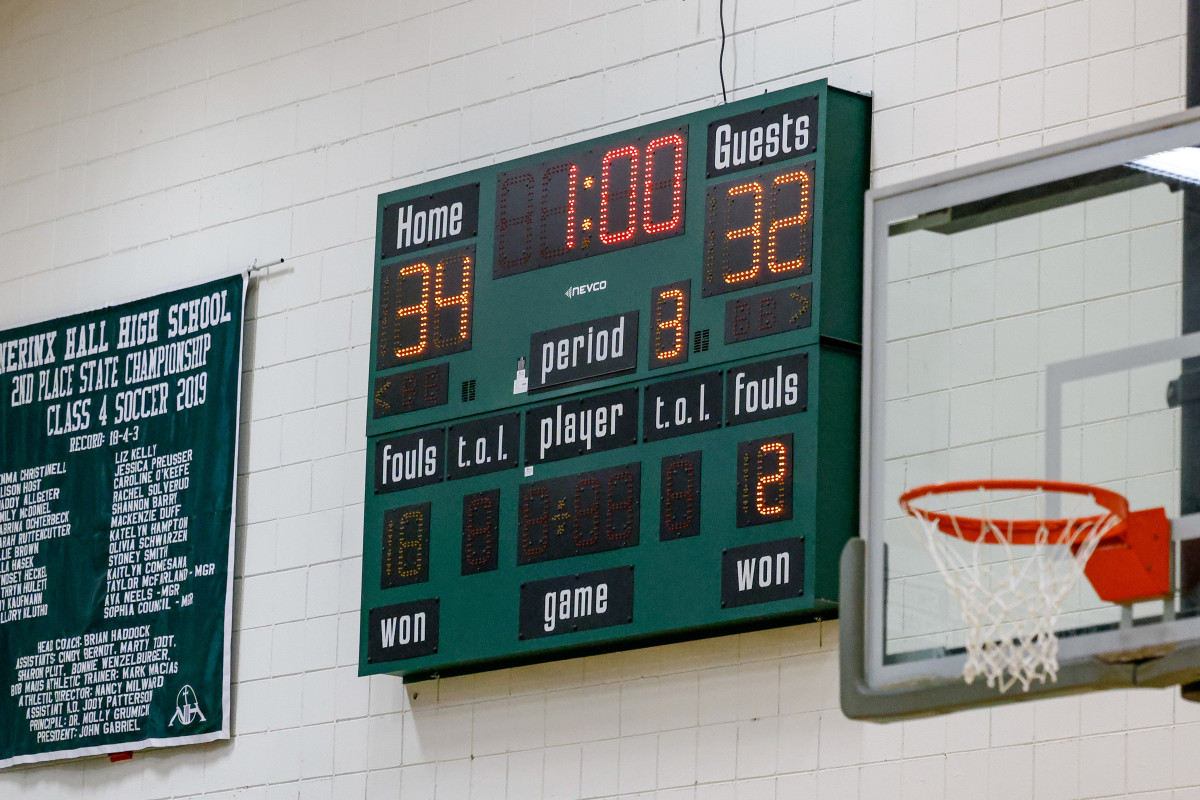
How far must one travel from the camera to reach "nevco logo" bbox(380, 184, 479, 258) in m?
8.15

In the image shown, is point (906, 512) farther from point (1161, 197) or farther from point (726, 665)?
point (726, 665)

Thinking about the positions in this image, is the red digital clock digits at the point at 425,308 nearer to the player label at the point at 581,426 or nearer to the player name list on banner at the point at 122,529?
the player label at the point at 581,426

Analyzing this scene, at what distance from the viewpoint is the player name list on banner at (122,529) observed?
8922 mm

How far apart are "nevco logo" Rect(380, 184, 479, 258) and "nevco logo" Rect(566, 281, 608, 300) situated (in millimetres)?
535

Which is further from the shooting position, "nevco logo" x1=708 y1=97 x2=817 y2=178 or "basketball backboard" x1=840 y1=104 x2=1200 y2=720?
"nevco logo" x1=708 y1=97 x2=817 y2=178

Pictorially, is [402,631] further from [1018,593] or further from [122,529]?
[1018,593]

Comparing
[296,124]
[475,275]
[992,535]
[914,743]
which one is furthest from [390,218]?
[992,535]

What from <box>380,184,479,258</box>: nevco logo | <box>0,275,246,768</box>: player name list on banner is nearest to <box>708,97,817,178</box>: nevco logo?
<box>380,184,479,258</box>: nevco logo

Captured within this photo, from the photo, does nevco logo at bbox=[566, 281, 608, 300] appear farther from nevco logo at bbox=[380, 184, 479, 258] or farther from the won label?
the won label

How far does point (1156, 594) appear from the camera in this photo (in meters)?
5.14

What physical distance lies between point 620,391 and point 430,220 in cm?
119

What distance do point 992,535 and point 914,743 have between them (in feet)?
5.69

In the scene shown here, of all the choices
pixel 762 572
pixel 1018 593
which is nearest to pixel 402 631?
pixel 762 572

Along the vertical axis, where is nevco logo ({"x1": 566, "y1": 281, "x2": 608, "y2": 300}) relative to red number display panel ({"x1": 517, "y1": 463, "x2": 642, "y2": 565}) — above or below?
above
